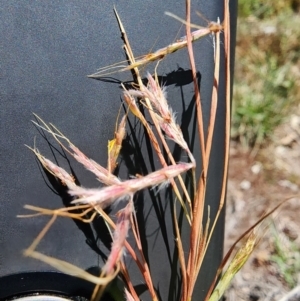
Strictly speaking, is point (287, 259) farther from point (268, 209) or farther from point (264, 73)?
point (264, 73)

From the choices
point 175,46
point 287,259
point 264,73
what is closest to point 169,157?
point 175,46

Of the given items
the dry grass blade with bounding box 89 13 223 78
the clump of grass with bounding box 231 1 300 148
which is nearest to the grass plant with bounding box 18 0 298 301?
the dry grass blade with bounding box 89 13 223 78

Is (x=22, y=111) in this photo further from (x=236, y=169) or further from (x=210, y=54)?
(x=236, y=169)

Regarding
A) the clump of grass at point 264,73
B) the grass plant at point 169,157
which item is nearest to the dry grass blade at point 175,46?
the grass plant at point 169,157

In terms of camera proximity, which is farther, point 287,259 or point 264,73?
point 264,73

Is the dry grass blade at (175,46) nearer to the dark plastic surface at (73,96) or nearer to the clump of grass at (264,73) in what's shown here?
the dark plastic surface at (73,96)

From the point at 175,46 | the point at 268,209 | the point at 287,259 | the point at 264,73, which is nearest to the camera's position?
the point at 175,46

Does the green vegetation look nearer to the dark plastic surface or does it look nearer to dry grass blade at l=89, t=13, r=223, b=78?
the dark plastic surface
